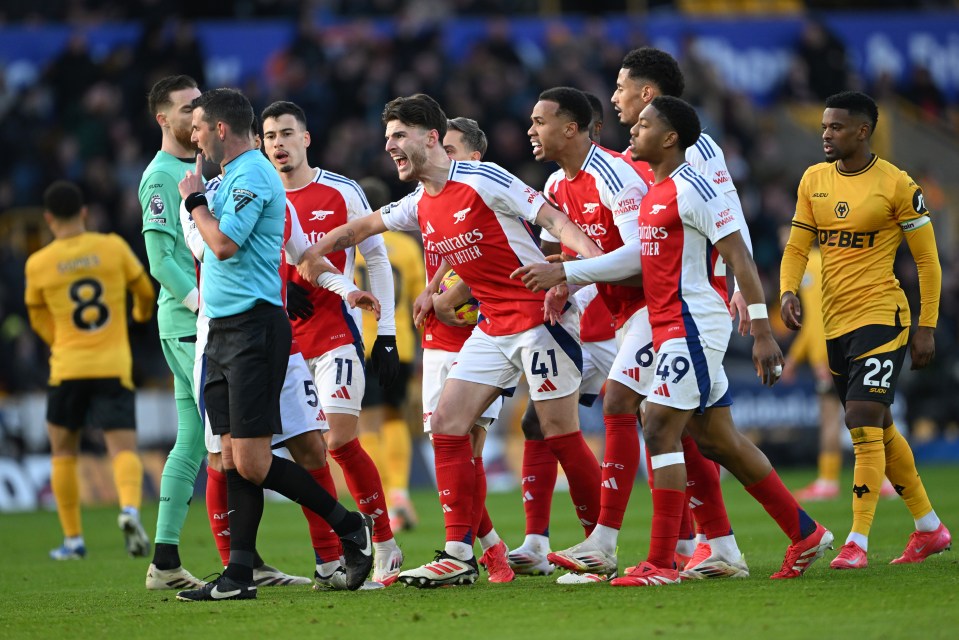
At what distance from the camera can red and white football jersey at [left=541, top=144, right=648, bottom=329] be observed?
24.2 ft

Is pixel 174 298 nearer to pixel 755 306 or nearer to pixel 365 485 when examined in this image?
pixel 365 485

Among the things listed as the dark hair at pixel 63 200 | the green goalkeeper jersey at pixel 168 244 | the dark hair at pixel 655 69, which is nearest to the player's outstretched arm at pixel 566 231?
the dark hair at pixel 655 69

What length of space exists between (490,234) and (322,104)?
1350cm

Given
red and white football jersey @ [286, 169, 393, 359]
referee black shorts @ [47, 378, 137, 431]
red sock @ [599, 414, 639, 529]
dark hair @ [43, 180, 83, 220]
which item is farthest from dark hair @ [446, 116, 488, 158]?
referee black shorts @ [47, 378, 137, 431]

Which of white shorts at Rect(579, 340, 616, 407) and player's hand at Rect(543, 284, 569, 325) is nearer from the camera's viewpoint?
player's hand at Rect(543, 284, 569, 325)

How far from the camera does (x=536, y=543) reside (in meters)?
7.94

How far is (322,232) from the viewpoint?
821 cm

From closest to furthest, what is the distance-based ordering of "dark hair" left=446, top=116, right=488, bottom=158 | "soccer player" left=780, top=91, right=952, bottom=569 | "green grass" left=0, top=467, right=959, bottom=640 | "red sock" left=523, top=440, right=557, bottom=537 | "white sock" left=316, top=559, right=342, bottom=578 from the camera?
"green grass" left=0, top=467, right=959, bottom=640 < "white sock" left=316, top=559, right=342, bottom=578 < "soccer player" left=780, top=91, right=952, bottom=569 < "red sock" left=523, top=440, right=557, bottom=537 < "dark hair" left=446, top=116, right=488, bottom=158

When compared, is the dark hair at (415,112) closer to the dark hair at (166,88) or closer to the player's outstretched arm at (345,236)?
the player's outstretched arm at (345,236)

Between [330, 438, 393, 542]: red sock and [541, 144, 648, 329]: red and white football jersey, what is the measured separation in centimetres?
162

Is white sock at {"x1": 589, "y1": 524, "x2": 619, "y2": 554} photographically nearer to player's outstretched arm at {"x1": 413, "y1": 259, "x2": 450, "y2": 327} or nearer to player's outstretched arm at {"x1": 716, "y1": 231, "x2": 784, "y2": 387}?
player's outstretched arm at {"x1": 716, "y1": 231, "x2": 784, "y2": 387}

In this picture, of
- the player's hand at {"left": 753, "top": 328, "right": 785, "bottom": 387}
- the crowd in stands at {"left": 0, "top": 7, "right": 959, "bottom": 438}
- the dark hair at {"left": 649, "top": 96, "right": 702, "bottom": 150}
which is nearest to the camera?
the player's hand at {"left": 753, "top": 328, "right": 785, "bottom": 387}

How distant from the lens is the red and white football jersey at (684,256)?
6812mm

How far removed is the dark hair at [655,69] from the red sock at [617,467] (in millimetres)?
1992
